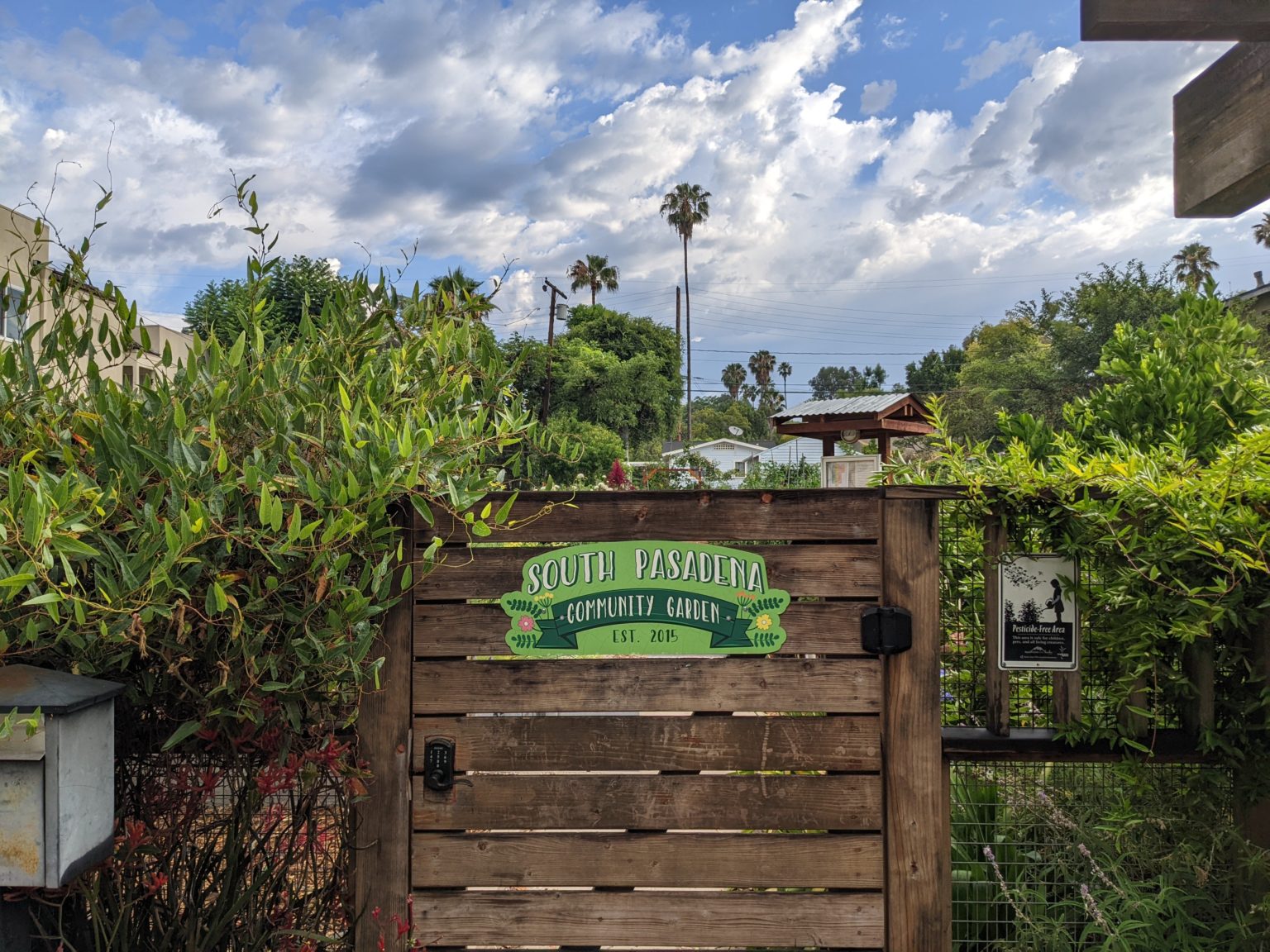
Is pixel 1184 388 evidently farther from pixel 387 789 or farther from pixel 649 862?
pixel 387 789

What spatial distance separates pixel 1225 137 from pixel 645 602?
87.4 inches

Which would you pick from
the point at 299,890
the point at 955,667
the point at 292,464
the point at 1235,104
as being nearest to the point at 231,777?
the point at 299,890

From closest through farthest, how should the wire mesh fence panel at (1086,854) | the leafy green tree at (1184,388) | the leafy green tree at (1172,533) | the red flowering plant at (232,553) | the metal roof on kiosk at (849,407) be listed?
the red flowering plant at (232,553), the leafy green tree at (1172,533), the wire mesh fence panel at (1086,854), the leafy green tree at (1184,388), the metal roof on kiosk at (849,407)

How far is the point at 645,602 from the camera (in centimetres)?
289

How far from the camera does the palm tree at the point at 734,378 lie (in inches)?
4045

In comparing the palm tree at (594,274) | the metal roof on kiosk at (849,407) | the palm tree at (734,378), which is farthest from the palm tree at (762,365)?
the metal roof on kiosk at (849,407)

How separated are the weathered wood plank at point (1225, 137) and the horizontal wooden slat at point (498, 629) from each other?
1634 mm

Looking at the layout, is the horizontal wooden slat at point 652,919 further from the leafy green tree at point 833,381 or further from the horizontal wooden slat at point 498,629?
the leafy green tree at point 833,381

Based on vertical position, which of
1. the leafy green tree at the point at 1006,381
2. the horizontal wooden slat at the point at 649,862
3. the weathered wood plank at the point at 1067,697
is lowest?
the horizontal wooden slat at the point at 649,862

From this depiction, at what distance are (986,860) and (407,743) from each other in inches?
81.6

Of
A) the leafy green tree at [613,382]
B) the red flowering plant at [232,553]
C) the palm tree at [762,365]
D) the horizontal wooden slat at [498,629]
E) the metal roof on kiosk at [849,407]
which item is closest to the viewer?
the red flowering plant at [232,553]

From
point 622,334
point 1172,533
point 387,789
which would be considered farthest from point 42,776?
point 622,334

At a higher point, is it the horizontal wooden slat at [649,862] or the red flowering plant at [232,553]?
the red flowering plant at [232,553]

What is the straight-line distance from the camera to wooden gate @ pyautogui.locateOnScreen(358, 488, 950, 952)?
2.85 m
